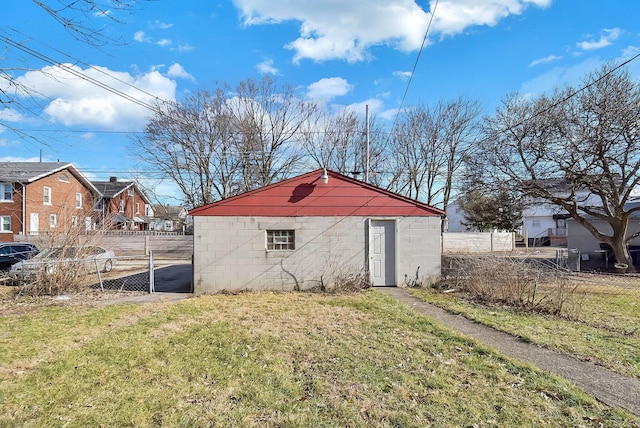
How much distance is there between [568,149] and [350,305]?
1090cm

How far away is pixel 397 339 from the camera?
229 inches

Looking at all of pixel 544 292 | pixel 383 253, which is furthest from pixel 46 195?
pixel 544 292

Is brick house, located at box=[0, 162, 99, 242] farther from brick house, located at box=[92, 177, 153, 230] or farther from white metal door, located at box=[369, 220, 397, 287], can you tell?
white metal door, located at box=[369, 220, 397, 287]

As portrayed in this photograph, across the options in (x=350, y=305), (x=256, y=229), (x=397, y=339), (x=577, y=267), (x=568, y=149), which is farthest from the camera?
(x=577, y=267)

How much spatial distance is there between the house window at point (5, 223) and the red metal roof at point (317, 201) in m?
25.0

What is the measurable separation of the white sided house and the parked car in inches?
114

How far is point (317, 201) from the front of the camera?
36.5 ft

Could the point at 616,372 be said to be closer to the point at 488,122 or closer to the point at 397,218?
the point at 397,218

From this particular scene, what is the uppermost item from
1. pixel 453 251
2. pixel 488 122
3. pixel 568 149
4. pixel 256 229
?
pixel 488 122

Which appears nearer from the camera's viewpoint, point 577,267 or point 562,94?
point 562,94

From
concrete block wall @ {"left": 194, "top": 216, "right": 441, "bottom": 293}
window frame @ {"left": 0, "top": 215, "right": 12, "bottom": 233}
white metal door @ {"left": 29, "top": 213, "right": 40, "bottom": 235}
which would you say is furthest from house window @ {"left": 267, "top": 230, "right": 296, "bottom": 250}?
window frame @ {"left": 0, "top": 215, "right": 12, "bottom": 233}

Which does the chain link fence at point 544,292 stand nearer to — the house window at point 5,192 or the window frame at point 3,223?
the window frame at point 3,223

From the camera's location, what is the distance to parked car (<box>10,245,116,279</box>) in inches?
381

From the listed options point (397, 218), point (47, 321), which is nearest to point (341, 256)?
point (397, 218)
